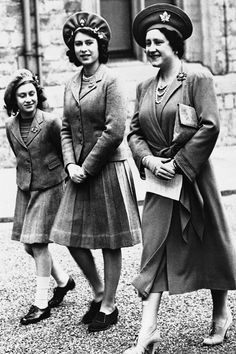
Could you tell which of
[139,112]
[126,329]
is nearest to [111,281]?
[126,329]

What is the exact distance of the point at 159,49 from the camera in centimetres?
443

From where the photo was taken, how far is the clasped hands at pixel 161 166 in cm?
436

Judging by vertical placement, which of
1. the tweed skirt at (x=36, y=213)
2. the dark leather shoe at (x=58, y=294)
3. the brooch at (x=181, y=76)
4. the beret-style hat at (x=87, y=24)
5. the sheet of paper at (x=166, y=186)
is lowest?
the dark leather shoe at (x=58, y=294)

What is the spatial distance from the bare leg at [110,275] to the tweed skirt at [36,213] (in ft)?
1.59

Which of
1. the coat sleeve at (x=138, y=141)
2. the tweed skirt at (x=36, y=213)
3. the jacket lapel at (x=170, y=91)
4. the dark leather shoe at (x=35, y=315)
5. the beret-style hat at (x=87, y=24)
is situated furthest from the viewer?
the tweed skirt at (x=36, y=213)

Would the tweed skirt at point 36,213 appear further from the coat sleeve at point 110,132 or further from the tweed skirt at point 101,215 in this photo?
the coat sleeve at point 110,132

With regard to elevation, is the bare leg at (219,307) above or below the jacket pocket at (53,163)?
below

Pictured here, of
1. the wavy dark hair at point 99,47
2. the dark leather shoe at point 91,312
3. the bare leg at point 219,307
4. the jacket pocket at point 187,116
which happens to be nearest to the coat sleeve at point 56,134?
the wavy dark hair at point 99,47

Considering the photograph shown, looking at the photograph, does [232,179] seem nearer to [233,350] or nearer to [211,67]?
[211,67]

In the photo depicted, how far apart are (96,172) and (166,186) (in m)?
0.64

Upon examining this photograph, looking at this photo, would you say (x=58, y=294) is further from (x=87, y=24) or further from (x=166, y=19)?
(x=166, y=19)

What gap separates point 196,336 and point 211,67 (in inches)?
401

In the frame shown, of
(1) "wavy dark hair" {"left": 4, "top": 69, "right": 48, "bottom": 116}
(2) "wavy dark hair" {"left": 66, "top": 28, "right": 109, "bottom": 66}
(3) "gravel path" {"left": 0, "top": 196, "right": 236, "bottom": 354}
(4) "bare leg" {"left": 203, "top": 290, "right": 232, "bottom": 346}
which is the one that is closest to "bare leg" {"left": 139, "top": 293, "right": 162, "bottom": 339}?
(3) "gravel path" {"left": 0, "top": 196, "right": 236, "bottom": 354}

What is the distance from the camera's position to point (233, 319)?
4973 millimetres
